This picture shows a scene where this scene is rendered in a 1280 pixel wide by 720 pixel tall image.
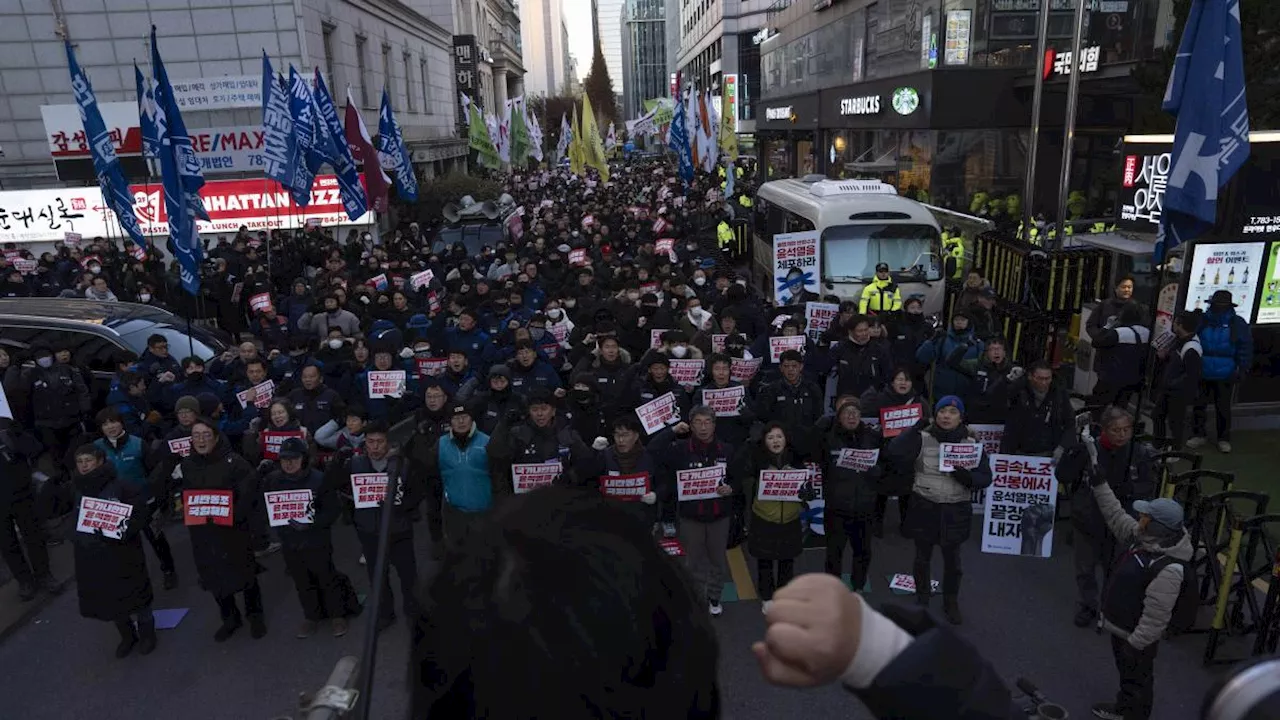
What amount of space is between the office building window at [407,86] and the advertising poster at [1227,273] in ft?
108

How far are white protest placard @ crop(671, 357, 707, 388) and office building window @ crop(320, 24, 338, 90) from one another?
22195mm

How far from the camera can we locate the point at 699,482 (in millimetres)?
6605

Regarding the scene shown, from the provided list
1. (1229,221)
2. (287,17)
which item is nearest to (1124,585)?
(1229,221)

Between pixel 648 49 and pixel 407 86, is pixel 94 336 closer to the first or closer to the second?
pixel 407 86

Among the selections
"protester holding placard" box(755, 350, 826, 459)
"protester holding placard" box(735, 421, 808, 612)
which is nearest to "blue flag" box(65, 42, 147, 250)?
"protester holding placard" box(755, 350, 826, 459)

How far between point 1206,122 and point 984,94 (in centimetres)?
1836

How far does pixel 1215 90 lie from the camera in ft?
21.7

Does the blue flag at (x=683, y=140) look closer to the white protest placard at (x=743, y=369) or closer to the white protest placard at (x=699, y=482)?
the white protest placard at (x=743, y=369)

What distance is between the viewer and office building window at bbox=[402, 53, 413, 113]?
118ft

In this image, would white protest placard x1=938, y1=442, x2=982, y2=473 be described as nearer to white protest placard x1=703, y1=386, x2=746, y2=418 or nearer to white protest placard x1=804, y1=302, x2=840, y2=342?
white protest placard x1=703, y1=386, x2=746, y2=418

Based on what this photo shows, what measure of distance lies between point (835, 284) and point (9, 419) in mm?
11345

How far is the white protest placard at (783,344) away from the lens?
388 inches

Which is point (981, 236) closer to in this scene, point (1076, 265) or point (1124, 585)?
point (1076, 265)

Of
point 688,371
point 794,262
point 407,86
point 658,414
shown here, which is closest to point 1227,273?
point 794,262
